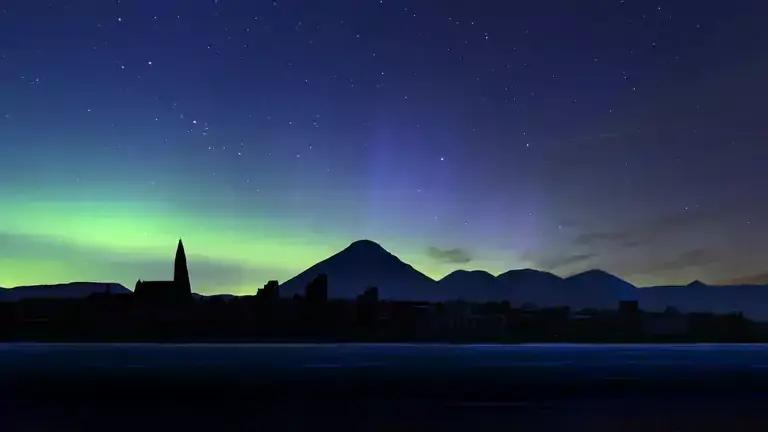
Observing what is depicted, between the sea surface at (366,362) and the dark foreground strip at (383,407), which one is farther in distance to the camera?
the sea surface at (366,362)

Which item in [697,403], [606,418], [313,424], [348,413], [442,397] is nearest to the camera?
[313,424]

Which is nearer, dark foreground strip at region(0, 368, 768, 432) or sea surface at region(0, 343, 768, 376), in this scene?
dark foreground strip at region(0, 368, 768, 432)

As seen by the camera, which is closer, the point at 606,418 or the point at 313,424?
the point at 313,424

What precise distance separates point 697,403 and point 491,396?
791 cm

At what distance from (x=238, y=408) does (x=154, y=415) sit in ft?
10.7

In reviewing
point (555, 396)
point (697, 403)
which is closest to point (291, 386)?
point (555, 396)

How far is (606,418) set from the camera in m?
23.6

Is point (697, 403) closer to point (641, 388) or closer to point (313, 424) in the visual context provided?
point (641, 388)

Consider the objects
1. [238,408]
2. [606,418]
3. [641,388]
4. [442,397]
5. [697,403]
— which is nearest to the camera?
[606,418]

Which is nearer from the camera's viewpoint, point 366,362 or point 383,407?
point 383,407

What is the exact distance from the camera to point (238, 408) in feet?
89.8

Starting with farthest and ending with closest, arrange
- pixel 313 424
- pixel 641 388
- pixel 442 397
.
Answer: pixel 641 388, pixel 442 397, pixel 313 424

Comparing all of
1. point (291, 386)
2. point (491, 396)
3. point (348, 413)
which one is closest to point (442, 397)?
point (491, 396)

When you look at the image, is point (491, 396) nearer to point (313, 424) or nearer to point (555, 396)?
point (555, 396)
